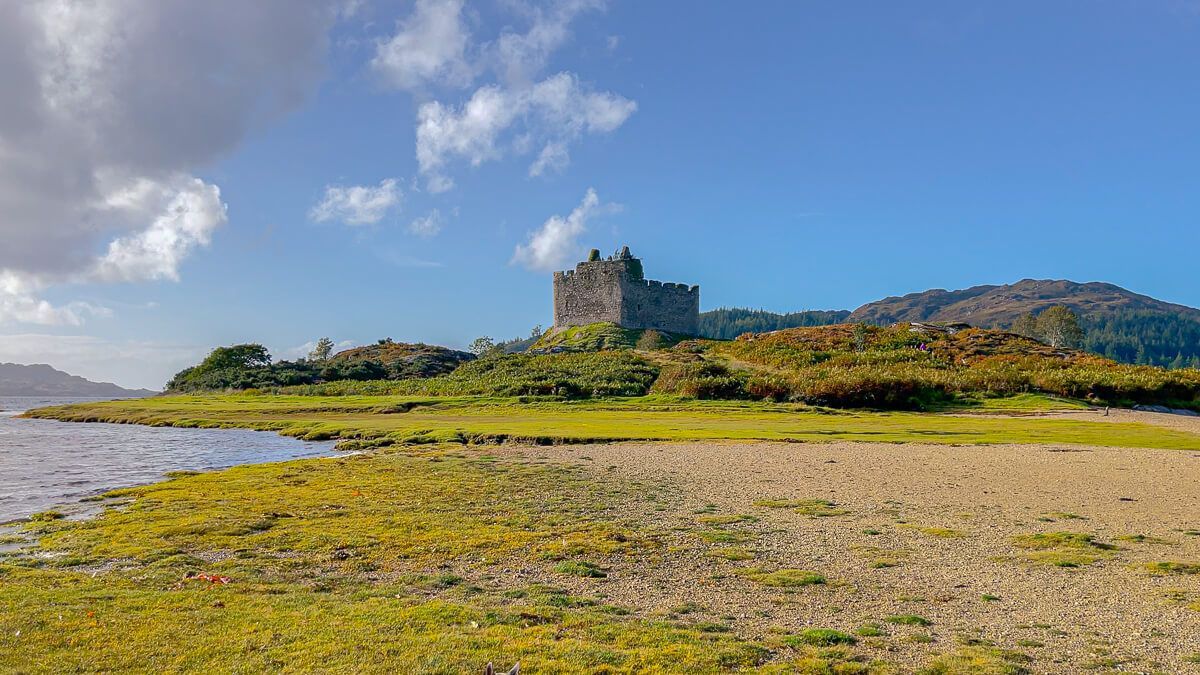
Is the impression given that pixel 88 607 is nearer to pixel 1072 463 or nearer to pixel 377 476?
pixel 377 476

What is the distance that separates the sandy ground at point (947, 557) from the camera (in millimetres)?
9266

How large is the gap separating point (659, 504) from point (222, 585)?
9.88m

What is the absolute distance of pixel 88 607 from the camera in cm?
959

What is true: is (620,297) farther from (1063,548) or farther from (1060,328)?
(1063,548)

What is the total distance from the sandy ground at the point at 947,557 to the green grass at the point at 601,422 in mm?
9272

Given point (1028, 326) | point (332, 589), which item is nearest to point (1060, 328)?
point (1028, 326)

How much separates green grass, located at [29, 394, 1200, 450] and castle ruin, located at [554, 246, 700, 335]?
2232 inches

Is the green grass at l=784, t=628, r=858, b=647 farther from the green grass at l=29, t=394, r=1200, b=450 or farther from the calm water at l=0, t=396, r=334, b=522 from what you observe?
the green grass at l=29, t=394, r=1200, b=450

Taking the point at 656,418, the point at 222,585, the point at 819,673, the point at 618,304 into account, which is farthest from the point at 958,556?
the point at 618,304

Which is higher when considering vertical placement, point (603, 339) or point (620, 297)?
point (620, 297)

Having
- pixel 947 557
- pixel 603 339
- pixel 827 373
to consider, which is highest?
pixel 603 339

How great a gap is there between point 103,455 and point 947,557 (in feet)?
105

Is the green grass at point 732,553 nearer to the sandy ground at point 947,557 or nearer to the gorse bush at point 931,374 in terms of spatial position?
the sandy ground at point 947,557

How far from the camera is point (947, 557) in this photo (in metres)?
13.0
